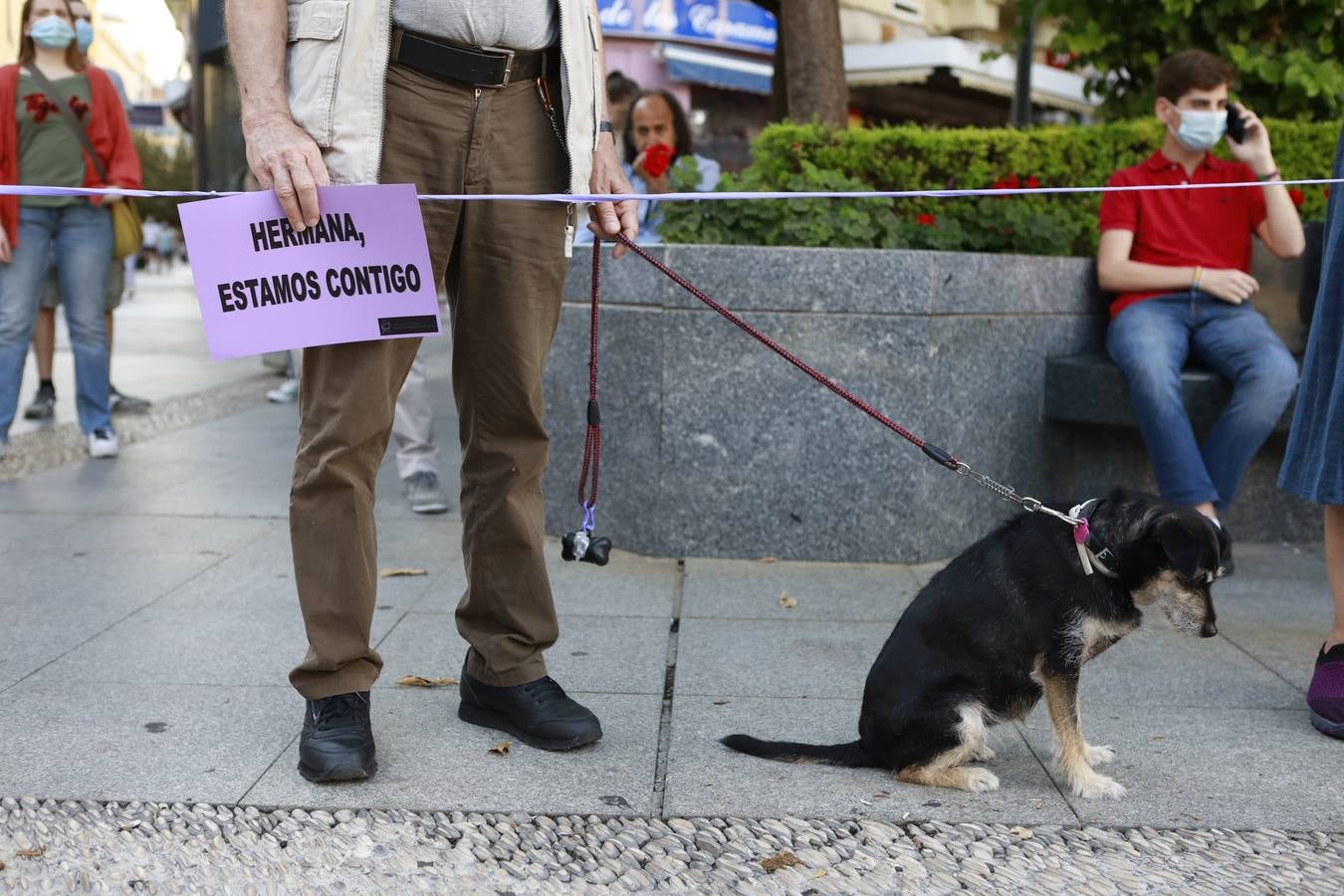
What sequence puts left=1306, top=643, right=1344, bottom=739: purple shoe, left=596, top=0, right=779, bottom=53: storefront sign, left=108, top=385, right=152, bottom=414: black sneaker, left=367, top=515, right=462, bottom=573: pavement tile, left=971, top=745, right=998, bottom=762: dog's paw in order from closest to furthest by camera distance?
1. left=971, top=745, right=998, bottom=762: dog's paw
2. left=1306, top=643, right=1344, bottom=739: purple shoe
3. left=367, top=515, right=462, bottom=573: pavement tile
4. left=108, top=385, right=152, bottom=414: black sneaker
5. left=596, top=0, right=779, bottom=53: storefront sign

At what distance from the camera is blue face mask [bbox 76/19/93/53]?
7035 mm

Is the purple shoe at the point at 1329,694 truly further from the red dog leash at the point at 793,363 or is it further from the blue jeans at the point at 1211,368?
the blue jeans at the point at 1211,368

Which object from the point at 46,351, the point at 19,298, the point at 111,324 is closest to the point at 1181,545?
the point at 19,298

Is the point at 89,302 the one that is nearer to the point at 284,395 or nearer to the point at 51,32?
the point at 51,32

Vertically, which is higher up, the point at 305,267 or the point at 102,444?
the point at 305,267

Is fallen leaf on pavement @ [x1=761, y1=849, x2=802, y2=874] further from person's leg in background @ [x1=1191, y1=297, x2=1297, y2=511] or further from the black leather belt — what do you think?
person's leg in background @ [x1=1191, y1=297, x2=1297, y2=511]

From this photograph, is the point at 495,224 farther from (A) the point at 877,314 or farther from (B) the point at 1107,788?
(A) the point at 877,314

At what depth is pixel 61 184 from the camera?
6.98 metres

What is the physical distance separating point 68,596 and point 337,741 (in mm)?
1963

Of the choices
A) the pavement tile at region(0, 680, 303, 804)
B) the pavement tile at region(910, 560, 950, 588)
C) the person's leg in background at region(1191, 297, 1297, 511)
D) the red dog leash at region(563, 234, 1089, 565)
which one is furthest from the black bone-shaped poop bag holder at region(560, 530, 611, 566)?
the person's leg in background at region(1191, 297, 1297, 511)

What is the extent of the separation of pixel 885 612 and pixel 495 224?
6.72 ft

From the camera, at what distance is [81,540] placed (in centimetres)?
532

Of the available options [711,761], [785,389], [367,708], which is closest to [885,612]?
[785,389]

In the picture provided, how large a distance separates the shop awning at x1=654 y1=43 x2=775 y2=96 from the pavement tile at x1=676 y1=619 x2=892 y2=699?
16.7 m
